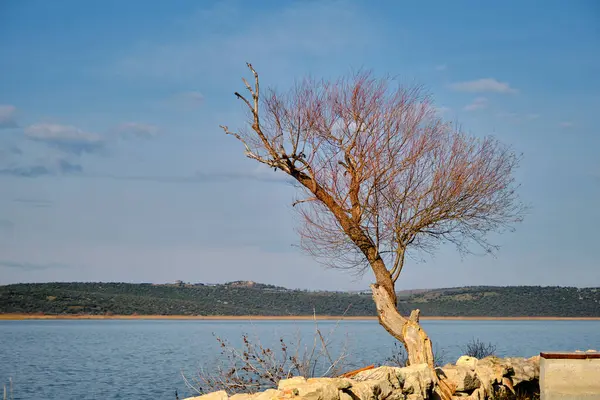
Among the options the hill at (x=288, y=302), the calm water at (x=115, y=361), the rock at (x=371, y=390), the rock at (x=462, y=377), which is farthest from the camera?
the hill at (x=288, y=302)

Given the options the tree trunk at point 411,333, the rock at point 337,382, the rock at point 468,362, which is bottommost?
the rock at point 337,382

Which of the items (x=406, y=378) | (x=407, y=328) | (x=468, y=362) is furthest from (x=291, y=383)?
(x=468, y=362)

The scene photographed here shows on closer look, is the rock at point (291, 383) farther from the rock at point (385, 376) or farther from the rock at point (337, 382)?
the rock at point (385, 376)

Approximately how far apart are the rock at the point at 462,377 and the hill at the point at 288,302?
2569 inches

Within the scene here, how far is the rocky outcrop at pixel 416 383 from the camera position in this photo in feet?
31.2

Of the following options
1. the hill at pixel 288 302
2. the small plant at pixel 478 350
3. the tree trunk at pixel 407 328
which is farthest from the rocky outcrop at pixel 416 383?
the hill at pixel 288 302

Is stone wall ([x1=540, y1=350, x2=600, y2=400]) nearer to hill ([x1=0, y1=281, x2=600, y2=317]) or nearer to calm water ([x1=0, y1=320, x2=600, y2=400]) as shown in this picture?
calm water ([x1=0, y1=320, x2=600, y2=400])

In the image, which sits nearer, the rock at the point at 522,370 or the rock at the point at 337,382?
the rock at the point at 337,382

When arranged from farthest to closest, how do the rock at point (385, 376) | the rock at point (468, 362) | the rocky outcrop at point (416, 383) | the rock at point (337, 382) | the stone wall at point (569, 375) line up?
the rock at point (468, 362)
the stone wall at point (569, 375)
the rock at point (385, 376)
the rock at point (337, 382)
the rocky outcrop at point (416, 383)

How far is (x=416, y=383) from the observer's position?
38.1 ft

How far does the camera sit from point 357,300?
9062 centimetres

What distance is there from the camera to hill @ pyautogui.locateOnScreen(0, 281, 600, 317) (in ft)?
261

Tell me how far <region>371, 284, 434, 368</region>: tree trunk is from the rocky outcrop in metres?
0.55

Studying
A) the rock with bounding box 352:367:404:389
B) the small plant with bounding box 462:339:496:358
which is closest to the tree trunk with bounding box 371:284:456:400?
the rock with bounding box 352:367:404:389
